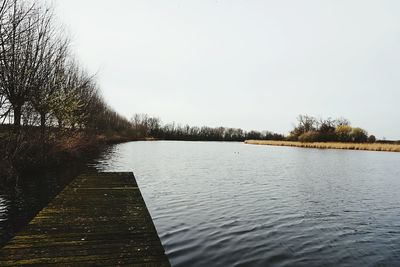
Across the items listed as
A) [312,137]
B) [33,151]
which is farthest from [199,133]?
[33,151]

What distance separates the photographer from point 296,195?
43.6 ft

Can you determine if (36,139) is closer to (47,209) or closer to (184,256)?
(47,209)

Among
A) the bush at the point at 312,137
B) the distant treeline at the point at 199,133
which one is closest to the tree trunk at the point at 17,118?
the bush at the point at 312,137

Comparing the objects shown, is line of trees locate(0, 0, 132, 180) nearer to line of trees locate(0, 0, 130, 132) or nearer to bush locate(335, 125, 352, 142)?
line of trees locate(0, 0, 130, 132)

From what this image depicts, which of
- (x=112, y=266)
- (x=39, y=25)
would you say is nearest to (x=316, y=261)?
(x=112, y=266)

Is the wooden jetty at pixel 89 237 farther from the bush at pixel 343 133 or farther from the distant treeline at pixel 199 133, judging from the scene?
the distant treeline at pixel 199 133

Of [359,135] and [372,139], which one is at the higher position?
[359,135]

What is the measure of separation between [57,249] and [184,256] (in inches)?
106

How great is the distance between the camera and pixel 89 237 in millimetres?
5062

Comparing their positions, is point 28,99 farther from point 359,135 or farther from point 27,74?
point 359,135

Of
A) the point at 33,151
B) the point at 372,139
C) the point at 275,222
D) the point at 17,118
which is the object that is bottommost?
the point at 275,222

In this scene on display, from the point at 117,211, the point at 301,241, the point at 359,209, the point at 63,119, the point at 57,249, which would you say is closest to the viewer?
the point at 57,249

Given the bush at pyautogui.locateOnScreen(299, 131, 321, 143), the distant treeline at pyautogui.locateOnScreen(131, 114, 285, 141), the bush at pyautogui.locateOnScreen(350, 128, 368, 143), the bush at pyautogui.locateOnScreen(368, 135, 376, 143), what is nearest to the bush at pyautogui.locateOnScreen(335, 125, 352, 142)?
the bush at pyautogui.locateOnScreen(350, 128, 368, 143)

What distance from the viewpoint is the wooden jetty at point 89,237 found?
420 centimetres
